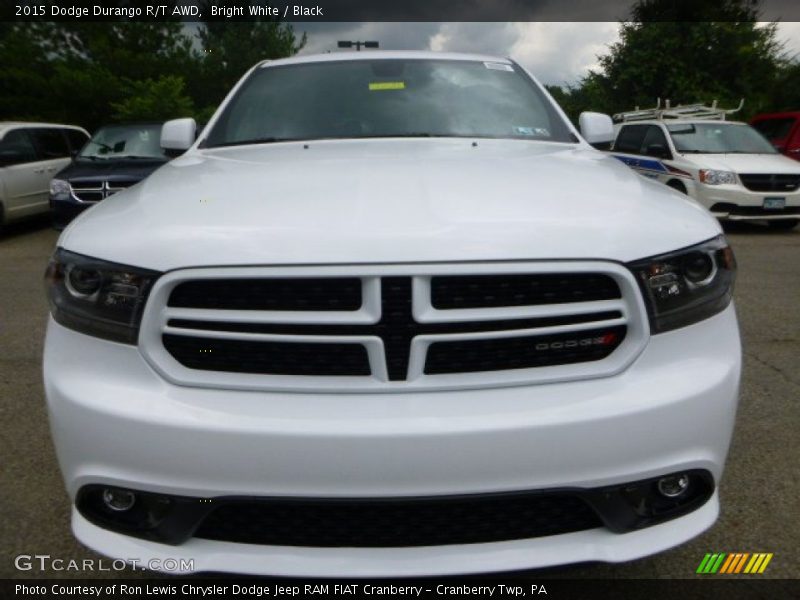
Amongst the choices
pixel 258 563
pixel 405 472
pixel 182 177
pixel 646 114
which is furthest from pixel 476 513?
pixel 646 114

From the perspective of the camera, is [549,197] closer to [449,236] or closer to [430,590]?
[449,236]

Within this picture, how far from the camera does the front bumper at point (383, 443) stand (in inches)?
61.7

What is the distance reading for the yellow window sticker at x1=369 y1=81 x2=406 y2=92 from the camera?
10.5ft

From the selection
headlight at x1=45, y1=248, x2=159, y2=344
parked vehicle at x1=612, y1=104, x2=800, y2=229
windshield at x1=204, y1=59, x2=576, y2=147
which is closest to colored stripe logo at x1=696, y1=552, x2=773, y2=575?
windshield at x1=204, y1=59, x2=576, y2=147

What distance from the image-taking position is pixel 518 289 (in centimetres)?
167

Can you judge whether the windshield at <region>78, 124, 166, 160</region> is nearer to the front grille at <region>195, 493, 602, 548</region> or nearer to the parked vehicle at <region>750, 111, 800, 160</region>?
the front grille at <region>195, 493, 602, 548</region>

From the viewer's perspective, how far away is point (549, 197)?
1.87 metres

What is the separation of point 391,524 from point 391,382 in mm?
334

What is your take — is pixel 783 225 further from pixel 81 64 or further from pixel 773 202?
pixel 81 64

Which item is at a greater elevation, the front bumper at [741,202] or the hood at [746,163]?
the hood at [746,163]

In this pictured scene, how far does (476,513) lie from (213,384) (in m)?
0.68

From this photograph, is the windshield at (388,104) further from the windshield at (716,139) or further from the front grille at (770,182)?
the windshield at (716,139)

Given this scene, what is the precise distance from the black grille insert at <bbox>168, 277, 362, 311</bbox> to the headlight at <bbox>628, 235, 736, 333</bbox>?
Result: 67cm

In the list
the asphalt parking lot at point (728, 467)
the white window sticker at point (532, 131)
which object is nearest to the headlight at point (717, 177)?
the asphalt parking lot at point (728, 467)
